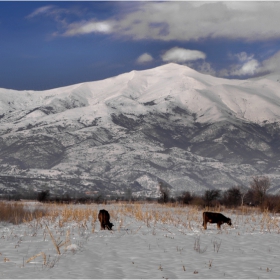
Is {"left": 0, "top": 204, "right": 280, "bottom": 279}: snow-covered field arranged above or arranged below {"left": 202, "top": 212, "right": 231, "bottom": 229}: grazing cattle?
below

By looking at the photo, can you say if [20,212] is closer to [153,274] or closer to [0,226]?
[0,226]

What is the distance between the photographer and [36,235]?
18.4 meters

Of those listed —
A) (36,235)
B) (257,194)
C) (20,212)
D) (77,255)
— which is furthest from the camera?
(257,194)

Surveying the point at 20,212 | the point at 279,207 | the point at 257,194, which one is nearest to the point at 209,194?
the point at 257,194

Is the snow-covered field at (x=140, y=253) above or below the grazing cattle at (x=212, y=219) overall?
below

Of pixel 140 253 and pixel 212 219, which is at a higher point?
pixel 212 219

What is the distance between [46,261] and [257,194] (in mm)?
58764

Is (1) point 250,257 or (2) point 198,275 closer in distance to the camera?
(2) point 198,275

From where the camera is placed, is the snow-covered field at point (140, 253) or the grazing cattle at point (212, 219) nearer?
the snow-covered field at point (140, 253)

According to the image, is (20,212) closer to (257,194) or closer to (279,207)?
(279,207)

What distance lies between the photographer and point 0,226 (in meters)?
22.9

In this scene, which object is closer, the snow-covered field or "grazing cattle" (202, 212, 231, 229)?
the snow-covered field

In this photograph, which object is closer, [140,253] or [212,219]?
[140,253]

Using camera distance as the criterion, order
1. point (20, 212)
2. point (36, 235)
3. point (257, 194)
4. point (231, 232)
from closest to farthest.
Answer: point (36, 235), point (231, 232), point (20, 212), point (257, 194)
